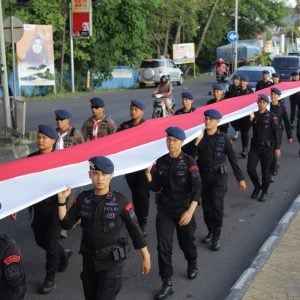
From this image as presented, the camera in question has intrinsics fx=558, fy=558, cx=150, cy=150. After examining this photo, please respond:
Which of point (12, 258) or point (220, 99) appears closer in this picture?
point (12, 258)

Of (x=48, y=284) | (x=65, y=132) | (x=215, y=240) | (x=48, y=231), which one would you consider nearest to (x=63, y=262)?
(x=48, y=284)

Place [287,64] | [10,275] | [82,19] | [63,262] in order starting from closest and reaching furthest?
1. [10,275]
2. [63,262]
3. [82,19]
4. [287,64]

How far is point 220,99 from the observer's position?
38.0 feet

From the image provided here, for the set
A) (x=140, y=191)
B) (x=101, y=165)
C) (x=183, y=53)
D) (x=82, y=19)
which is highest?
(x=82, y=19)

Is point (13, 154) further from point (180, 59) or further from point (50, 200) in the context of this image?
point (180, 59)

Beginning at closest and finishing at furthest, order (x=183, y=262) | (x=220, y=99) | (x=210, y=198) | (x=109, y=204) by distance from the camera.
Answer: (x=109, y=204)
(x=183, y=262)
(x=210, y=198)
(x=220, y=99)

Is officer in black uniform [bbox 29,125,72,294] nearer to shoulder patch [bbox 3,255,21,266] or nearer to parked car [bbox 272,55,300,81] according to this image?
shoulder patch [bbox 3,255,21,266]

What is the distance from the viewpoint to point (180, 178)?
5797 millimetres

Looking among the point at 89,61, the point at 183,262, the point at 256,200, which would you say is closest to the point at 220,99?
the point at 256,200

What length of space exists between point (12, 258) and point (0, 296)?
0.84ft

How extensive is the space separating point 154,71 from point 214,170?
93.0 ft

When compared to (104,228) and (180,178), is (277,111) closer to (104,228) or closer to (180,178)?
(180,178)

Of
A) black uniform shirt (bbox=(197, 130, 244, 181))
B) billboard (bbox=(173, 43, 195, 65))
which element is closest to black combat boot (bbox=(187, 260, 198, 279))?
black uniform shirt (bbox=(197, 130, 244, 181))

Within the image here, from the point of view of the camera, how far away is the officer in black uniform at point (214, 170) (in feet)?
23.2
